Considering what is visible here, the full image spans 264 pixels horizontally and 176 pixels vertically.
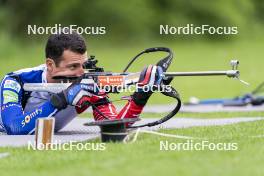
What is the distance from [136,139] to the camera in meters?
6.78

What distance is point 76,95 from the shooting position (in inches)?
274

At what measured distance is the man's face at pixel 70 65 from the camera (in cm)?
746

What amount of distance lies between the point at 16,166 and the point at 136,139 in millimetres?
1349

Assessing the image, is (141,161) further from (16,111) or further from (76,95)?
(16,111)

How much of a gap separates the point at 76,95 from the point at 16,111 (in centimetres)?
89

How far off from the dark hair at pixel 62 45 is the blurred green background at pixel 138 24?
18793mm

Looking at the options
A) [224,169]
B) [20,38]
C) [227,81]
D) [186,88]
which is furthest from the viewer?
[20,38]

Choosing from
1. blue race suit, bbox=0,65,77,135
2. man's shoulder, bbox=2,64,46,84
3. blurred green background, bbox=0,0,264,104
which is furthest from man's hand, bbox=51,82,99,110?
blurred green background, bbox=0,0,264,104

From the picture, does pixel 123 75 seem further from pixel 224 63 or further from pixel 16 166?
pixel 224 63

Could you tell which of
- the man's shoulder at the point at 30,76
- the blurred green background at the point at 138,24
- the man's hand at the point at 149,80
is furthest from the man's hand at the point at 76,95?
the blurred green background at the point at 138,24

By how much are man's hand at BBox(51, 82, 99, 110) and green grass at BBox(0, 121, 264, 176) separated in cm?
63

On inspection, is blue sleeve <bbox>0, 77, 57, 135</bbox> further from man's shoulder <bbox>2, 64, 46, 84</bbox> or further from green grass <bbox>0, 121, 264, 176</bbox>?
green grass <bbox>0, 121, 264, 176</bbox>

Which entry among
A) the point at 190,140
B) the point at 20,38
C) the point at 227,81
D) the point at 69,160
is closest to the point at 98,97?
Result: the point at 190,140

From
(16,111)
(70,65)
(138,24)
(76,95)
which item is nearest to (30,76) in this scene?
(16,111)
